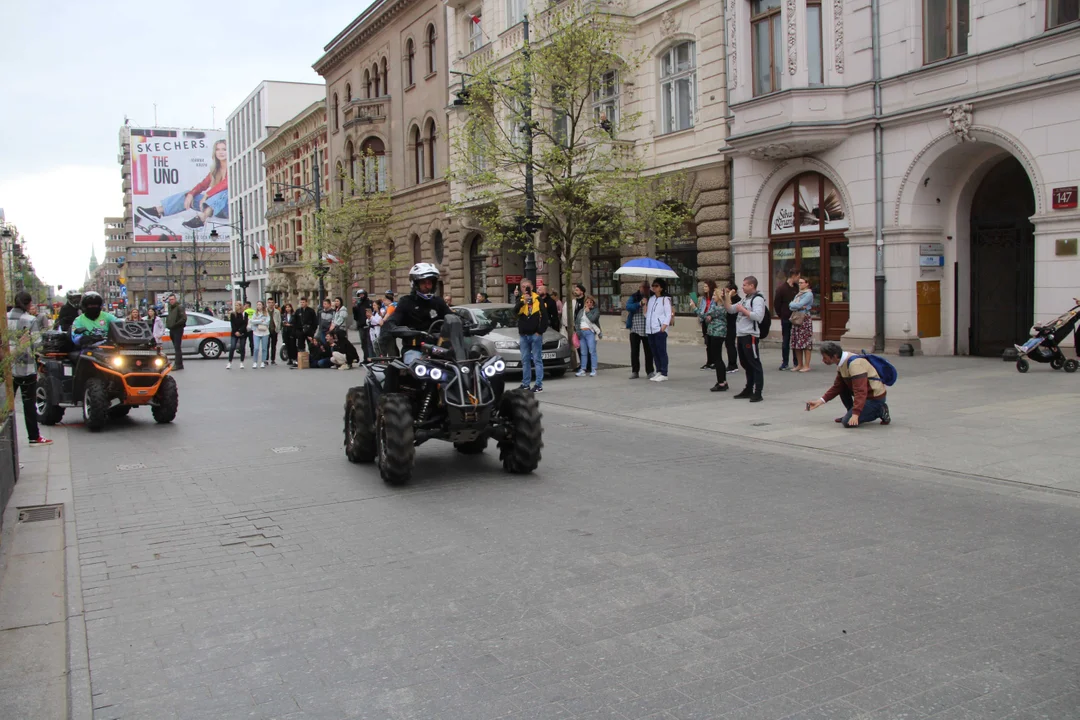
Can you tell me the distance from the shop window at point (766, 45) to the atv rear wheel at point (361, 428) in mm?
14535

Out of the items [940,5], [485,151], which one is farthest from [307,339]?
[940,5]

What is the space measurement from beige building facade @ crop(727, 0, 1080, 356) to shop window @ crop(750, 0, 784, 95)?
4cm

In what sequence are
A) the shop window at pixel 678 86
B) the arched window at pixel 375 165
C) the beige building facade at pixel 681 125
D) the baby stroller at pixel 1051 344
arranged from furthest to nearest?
the arched window at pixel 375 165, the shop window at pixel 678 86, the beige building facade at pixel 681 125, the baby stroller at pixel 1051 344

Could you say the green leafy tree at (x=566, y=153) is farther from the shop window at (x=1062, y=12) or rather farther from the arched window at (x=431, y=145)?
the arched window at (x=431, y=145)

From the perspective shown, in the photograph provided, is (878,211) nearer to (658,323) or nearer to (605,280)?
(658,323)

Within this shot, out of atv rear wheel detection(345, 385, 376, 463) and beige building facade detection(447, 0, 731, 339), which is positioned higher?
beige building facade detection(447, 0, 731, 339)

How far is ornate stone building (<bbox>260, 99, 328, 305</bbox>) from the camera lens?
5675 centimetres

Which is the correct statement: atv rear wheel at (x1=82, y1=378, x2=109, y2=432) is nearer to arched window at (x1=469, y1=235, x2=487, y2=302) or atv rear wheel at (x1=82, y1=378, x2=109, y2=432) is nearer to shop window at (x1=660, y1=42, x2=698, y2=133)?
shop window at (x1=660, y1=42, x2=698, y2=133)

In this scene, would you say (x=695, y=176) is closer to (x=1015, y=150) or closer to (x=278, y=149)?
(x=1015, y=150)

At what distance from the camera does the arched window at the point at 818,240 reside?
20.5m

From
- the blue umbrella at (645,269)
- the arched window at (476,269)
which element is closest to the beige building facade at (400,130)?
the arched window at (476,269)

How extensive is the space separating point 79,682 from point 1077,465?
25.6ft

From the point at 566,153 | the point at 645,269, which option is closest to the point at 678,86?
the point at 566,153

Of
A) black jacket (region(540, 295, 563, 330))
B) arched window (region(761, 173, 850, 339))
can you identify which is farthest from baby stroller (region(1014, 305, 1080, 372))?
Result: black jacket (region(540, 295, 563, 330))
